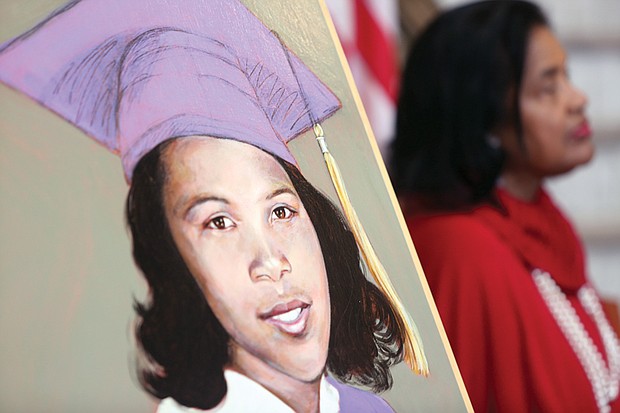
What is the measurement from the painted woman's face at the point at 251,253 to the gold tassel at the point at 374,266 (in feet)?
0.16

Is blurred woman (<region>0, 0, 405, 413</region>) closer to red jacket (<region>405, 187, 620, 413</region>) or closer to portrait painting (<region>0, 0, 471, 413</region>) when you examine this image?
portrait painting (<region>0, 0, 471, 413</region>)

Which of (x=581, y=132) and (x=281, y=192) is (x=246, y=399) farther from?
(x=581, y=132)

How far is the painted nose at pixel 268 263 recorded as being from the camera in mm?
679

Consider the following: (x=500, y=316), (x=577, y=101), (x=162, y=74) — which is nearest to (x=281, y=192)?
(x=162, y=74)

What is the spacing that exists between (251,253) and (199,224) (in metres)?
0.04

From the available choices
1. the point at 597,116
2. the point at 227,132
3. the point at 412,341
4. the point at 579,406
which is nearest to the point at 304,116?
the point at 227,132

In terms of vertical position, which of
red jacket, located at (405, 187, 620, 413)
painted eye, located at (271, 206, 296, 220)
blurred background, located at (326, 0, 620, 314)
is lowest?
blurred background, located at (326, 0, 620, 314)

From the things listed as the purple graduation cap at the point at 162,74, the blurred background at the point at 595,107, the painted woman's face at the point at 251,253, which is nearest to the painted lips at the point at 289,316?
the painted woman's face at the point at 251,253

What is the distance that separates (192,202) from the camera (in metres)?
0.67

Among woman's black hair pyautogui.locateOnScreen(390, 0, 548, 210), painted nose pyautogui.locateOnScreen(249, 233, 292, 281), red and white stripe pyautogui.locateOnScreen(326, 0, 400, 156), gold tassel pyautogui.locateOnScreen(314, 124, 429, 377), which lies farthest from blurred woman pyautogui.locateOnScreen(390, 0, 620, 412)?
red and white stripe pyautogui.locateOnScreen(326, 0, 400, 156)

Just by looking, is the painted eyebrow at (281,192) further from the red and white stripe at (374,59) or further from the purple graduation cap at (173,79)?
the red and white stripe at (374,59)

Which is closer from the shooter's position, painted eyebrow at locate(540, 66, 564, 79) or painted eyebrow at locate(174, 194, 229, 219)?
painted eyebrow at locate(174, 194, 229, 219)

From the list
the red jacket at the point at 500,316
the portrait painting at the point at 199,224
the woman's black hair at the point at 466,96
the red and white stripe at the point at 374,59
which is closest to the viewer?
the portrait painting at the point at 199,224

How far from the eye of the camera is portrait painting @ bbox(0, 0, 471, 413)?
0.60 meters
